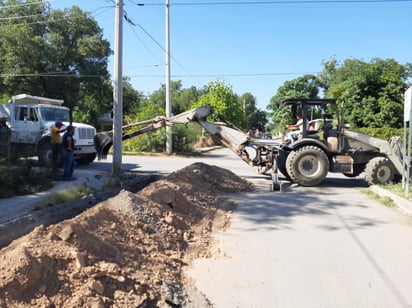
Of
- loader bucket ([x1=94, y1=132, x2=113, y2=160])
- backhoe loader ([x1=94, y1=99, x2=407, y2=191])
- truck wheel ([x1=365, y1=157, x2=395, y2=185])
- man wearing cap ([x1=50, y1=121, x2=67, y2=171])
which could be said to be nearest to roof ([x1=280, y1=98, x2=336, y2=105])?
backhoe loader ([x1=94, y1=99, x2=407, y2=191])

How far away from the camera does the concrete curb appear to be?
8.55m

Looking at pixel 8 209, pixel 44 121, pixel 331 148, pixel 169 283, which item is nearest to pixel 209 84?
pixel 44 121

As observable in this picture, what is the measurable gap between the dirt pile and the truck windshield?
1079 cm

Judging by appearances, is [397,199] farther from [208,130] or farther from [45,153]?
[45,153]

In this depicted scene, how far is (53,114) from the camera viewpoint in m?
16.5

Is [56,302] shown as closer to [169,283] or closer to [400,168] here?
[169,283]

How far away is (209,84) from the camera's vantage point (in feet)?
141

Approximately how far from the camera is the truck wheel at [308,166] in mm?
12141

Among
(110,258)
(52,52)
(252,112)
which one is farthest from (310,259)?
(252,112)

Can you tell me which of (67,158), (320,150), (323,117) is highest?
(323,117)

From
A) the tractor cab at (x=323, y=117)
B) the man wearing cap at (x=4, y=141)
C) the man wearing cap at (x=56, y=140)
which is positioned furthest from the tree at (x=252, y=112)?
the man wearing cap at (x=4, y=141)

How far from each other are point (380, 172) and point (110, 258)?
9.94 m

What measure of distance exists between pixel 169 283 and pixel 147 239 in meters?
1.31

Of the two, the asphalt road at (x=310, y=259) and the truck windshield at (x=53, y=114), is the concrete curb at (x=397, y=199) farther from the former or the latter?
the truck windshield at (x=53, y=114)
